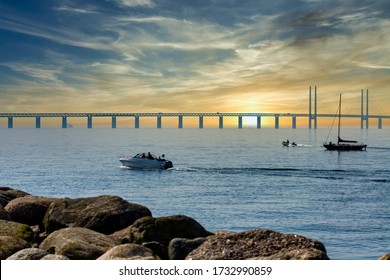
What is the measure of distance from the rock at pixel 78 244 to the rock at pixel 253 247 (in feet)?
9.50

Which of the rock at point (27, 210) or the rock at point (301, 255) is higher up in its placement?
the rock at point (301, 255)

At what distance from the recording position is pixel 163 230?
606 inches

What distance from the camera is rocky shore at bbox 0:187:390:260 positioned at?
11.6m

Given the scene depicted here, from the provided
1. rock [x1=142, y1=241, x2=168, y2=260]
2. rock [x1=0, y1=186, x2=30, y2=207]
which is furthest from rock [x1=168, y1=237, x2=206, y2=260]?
rock [x1=0, y1=186, x2=30, y2=207]

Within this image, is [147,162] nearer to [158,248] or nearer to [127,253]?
[158,248]

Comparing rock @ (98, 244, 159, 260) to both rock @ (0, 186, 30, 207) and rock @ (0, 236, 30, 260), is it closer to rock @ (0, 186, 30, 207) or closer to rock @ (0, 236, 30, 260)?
rock @ (0, 236, 30, 260)

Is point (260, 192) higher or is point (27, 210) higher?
point (27, 210)

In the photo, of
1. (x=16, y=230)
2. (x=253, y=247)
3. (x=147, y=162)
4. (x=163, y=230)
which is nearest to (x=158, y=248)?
(x=163, y=230)

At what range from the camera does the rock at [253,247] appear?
11359 mm

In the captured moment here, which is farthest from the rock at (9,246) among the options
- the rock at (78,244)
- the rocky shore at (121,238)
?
the rock at (78,244)

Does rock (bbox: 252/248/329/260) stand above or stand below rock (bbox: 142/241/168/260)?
above

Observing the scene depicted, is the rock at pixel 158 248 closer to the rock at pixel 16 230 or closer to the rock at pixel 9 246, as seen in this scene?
the rock at pixel 9 246

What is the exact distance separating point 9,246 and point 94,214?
5356 millimetres
